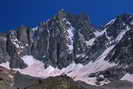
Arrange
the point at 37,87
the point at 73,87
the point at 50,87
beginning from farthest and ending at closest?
the point at 37,87 < the point at 50,87 < the point at 73,87

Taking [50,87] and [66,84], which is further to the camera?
[50,87]

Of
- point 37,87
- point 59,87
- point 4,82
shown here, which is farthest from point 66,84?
point 37,87

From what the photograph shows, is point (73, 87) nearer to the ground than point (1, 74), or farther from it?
nearer to the ground

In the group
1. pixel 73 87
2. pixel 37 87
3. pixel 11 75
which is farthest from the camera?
pixel 37 87

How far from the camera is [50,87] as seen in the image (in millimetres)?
65625

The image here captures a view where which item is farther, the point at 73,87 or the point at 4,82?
the point at 4,82

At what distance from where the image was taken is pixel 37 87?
76.8 m

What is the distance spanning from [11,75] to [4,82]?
485 centimetres

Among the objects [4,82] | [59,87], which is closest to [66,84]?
[59,87]

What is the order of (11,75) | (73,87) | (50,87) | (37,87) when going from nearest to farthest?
(73,87)
(50,87)
(11,75)
(37,87)

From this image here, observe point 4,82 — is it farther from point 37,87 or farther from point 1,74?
point 37,87

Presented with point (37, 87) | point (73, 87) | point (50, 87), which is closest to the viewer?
point (73, 87)

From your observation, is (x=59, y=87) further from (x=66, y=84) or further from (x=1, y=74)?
(x=1, y=74)

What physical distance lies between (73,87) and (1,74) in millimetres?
14473
